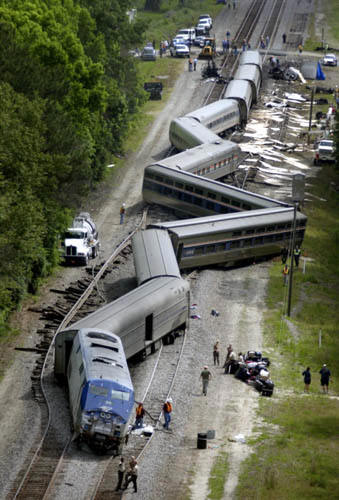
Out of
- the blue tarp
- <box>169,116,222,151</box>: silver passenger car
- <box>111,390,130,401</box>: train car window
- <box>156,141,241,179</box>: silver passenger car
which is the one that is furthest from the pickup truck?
<box>111,390,130,401</box>: train car window

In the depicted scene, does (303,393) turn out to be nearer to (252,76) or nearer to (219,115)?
(219,115)

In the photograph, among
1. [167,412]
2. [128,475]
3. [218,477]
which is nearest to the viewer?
[128,475]

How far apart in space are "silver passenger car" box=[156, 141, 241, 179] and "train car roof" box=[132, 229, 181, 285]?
1632 centimetres

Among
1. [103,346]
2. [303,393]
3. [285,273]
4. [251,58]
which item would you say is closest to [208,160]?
[285,273]

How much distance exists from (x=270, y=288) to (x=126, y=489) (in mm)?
27182

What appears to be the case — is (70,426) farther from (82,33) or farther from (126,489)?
(82,33)

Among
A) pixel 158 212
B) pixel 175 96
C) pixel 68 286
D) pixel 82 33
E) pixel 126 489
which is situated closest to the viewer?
pixel 126 489

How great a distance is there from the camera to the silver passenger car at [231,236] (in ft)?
192

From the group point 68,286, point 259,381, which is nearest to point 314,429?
point 259,381

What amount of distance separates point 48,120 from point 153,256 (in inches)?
447

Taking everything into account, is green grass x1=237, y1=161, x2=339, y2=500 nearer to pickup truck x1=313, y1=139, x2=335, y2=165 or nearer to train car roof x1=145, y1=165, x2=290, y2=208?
train car roof x1=145, y1=165, x2=290, y2=208

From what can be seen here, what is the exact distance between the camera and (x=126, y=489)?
1309 inches

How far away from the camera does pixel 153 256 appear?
52938 millimetres

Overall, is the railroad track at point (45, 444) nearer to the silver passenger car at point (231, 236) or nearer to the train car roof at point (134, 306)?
the train car roof at point (134, 306)
